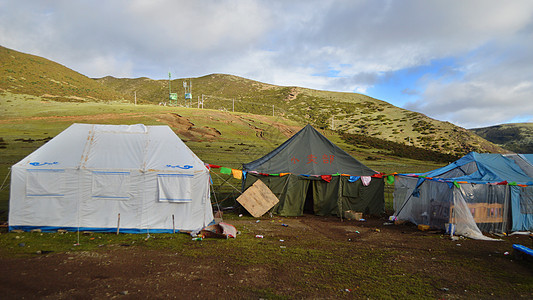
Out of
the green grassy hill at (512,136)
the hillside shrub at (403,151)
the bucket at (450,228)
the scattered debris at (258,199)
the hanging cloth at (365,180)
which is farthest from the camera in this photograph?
the green grassy hill at (512,136)

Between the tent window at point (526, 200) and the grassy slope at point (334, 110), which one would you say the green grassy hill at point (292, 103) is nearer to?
the grassy slope at point (334, 110)

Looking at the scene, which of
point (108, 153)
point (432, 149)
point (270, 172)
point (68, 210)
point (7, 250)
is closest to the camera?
point (7, 250)

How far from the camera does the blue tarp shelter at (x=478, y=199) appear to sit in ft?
37.7

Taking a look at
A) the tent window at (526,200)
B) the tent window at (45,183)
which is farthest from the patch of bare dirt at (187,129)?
the tent window at (526,200)

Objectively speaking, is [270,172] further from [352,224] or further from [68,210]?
[68,210]

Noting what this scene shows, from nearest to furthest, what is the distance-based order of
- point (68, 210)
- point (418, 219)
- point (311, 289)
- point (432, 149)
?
point (311, 289) < point (68, 210) < point (418, 219) < point (432, 149)

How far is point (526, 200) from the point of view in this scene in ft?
40.4

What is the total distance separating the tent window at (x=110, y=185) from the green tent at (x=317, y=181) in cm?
565

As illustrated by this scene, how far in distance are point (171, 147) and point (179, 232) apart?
3.37m

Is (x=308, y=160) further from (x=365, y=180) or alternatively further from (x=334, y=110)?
(x=334, y=110)

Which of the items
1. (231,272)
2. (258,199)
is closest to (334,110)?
(258,199)

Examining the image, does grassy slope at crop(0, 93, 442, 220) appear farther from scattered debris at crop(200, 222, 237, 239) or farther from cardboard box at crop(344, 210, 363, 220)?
scattered debris at crop(200, 222, 237, 239)

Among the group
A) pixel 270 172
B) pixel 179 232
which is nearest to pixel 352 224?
pixel 270 172

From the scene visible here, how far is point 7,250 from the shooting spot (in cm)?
836
